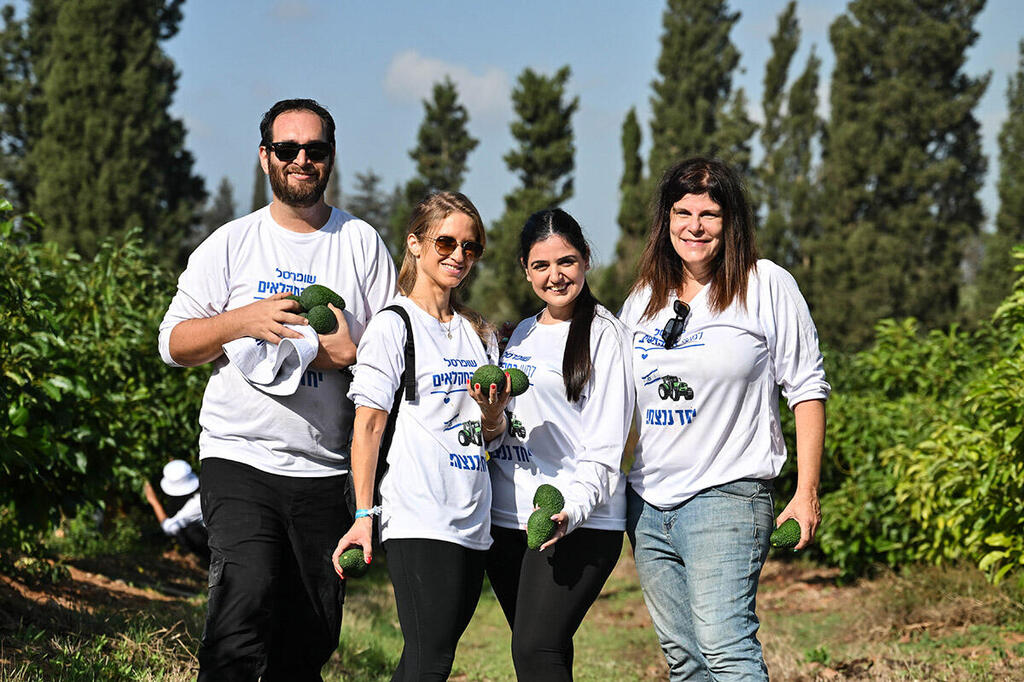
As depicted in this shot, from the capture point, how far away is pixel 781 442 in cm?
366

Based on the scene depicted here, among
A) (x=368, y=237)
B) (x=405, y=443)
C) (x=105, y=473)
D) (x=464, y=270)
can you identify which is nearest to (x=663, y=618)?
(x=405, y=443)

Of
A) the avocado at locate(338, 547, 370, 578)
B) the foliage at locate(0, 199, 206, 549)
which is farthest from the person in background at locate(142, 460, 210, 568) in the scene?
the avocado at locate(338, 547, 370, 578)

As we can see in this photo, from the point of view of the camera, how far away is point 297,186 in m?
3.81

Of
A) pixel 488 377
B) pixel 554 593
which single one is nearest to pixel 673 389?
pixel 488 377

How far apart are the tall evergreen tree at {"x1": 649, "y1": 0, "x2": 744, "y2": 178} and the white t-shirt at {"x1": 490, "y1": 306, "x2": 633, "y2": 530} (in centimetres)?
2660

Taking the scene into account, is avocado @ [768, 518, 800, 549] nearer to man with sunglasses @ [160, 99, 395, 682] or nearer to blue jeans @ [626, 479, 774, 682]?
blue jeans @ [626, 479, 774, 682]

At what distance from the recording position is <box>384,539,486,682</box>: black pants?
11.0 ft

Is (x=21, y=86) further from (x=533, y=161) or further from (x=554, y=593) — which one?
(x=554, y=593)

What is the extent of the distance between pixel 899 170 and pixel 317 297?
2601 centimetres

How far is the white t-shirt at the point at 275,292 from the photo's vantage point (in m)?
3.70

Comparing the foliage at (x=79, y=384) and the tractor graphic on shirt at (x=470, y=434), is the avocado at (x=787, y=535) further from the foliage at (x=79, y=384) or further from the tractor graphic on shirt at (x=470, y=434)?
the foliage at (x=79, y=384)

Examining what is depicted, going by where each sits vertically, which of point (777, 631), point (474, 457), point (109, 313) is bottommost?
point (777, 631)

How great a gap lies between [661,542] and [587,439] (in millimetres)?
446

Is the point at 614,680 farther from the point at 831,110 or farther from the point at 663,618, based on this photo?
the point at 831,110
